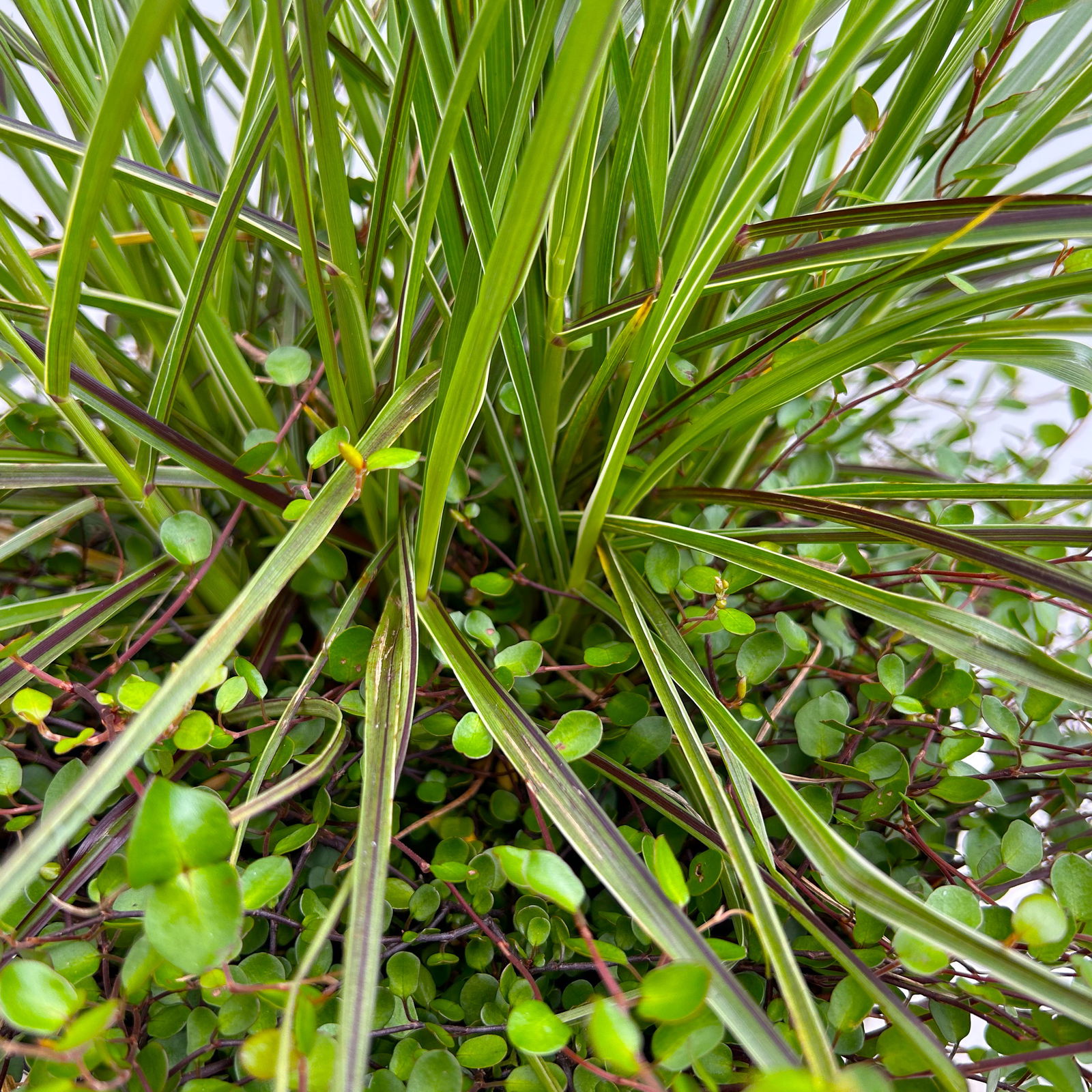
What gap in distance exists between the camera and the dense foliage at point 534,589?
0.69 ft

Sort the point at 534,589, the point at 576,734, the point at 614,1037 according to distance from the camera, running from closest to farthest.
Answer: the point at 614,1037, the point at 576,734, the point at 534,589

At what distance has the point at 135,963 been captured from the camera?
0.22 metres

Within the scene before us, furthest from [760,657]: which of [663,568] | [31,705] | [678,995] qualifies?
[31,705]

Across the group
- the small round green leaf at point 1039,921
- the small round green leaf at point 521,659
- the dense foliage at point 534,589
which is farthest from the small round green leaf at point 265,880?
the small round green leaf at point 1039,921

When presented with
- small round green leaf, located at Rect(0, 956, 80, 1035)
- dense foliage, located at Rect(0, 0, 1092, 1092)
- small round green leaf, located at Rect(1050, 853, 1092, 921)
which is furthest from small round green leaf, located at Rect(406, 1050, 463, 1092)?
small round green leaf, located at Rect(1050, 853, 1092, 921)

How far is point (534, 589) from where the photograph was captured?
429 mm

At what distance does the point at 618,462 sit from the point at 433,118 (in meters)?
0.16

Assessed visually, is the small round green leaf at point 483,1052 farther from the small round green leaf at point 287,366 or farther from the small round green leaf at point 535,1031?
the small round green leaf at point 287,366

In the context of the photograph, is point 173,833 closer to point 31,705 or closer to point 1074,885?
point 31,705

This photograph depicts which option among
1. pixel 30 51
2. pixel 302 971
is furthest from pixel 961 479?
pixel 30 51

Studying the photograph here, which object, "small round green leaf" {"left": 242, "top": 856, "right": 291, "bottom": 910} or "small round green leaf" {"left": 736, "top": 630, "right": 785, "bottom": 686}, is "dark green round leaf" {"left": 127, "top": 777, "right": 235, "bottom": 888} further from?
"small round green leaf" {"left": 736, "top": 630, "right": 785, "bottom": 686}

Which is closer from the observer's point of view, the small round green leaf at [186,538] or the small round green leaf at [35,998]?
the small round green leaf at [35,998]

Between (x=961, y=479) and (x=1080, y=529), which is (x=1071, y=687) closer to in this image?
(x=1080, y=529)

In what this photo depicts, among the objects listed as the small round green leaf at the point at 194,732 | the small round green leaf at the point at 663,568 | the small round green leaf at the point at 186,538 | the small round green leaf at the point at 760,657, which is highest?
the small round green leaf at the point at 663,568
